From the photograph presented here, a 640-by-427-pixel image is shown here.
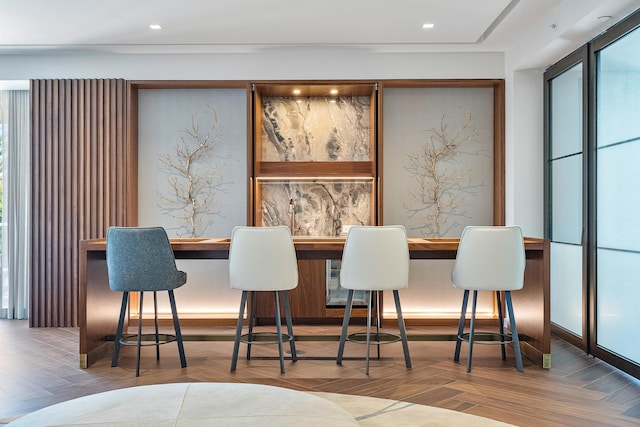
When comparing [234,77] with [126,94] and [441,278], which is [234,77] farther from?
[441,278]

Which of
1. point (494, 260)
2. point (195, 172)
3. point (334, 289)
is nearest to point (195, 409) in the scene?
point (494, 260)

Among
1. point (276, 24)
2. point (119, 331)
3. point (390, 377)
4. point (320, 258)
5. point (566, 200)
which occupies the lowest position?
point (390, 377)

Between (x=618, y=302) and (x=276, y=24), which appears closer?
(x=618, y=302)

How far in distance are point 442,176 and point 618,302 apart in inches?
88.5

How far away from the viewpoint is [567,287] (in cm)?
469

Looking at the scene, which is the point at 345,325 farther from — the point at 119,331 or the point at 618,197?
the point at 618,197

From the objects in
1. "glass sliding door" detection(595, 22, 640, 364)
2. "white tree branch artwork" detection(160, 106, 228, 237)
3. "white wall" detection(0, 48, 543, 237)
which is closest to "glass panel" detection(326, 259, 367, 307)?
"white tree branch artwork" detection(160, 106, 228, 237)

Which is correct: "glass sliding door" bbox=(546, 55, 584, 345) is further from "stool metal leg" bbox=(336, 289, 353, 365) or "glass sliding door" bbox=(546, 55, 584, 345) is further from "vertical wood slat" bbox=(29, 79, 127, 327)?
"vertical wood slat" bbox=(29, 79, 127, 327)

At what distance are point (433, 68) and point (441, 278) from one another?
2130 millimetres

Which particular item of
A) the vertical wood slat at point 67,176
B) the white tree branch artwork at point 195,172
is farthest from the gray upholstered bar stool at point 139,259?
the white tree branch artwork at point 195,172

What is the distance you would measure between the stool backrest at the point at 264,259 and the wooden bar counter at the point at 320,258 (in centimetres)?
25

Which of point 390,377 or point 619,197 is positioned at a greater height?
point 619,197

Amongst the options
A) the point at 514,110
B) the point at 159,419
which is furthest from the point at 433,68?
the point at 159,419

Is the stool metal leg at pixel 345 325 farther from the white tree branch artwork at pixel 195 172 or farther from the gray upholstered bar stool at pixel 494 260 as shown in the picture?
the white tree branch artwork at pixel 195 172
